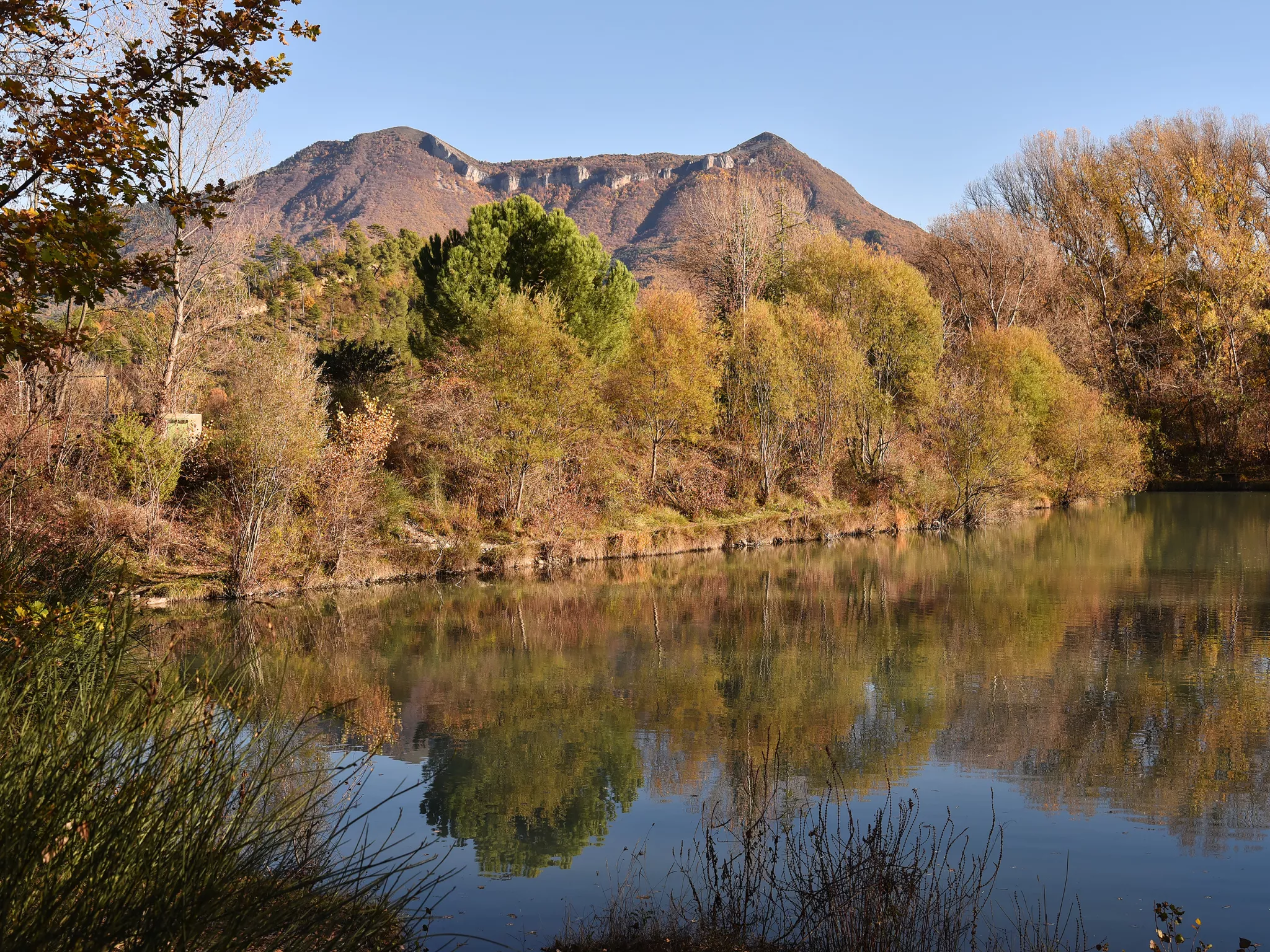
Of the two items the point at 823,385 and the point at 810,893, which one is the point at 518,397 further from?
the point at 810,893

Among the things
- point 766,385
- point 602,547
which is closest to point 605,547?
point 602,547

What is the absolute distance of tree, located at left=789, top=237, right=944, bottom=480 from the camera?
35.7 meters

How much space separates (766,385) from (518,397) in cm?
1055

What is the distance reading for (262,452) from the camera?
19844mm

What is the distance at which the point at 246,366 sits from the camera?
22703mm

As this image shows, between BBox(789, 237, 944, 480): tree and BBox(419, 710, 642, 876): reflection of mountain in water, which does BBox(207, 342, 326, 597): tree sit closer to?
BBox(419, 710, 642, 876): reflection of mountain in water

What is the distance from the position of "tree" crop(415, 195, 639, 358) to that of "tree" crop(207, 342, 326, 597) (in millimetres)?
10107

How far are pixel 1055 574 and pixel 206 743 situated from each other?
21.9 m

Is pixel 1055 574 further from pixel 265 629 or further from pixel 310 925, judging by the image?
pixel 310 925

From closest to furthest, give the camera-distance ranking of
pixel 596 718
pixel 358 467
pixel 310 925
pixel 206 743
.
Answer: pixel 310 925 → pixel 206 743 → pixel 596 718 → pixel 358 467

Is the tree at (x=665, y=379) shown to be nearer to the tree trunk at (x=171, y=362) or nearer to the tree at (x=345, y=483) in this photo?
the tree at (x=345, y=483)

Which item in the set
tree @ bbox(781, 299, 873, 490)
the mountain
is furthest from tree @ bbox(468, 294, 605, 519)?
the mountain

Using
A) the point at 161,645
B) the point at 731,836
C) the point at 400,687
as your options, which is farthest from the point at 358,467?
the point at 731,836

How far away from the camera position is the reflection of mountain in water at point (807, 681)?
368 inches
